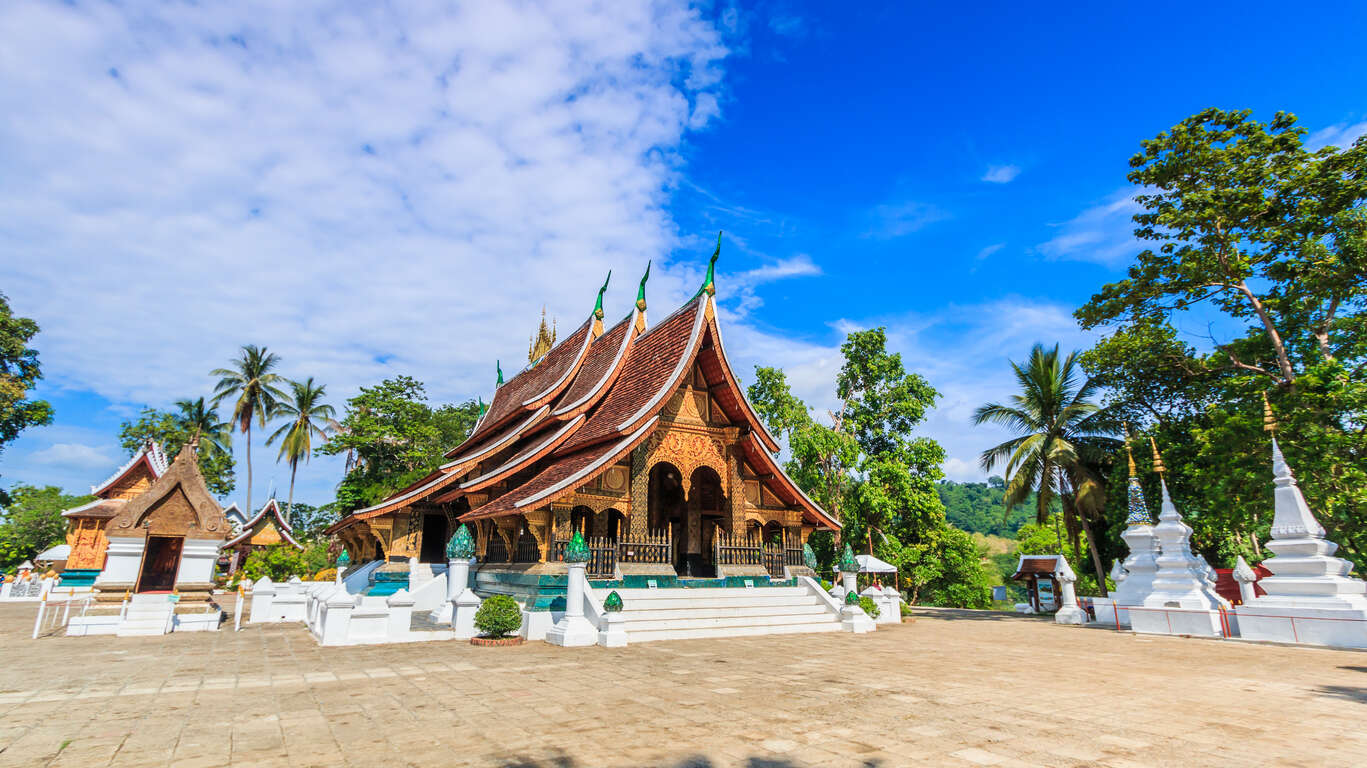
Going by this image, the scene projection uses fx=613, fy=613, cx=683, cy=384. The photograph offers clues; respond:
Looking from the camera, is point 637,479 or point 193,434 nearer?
point 637,479

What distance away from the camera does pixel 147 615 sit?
10430 mm

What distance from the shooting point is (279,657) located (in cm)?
782

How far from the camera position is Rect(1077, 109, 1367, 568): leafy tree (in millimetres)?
11695

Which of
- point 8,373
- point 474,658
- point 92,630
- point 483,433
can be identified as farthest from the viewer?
point 8,373

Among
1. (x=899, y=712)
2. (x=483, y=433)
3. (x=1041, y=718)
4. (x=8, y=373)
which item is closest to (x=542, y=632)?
(x=899, y=712)

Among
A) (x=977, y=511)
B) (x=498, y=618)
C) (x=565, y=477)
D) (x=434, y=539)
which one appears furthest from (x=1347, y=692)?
(x=977, y=511)

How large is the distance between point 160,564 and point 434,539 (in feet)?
22.2

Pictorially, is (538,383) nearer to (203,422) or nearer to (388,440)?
(388,440)

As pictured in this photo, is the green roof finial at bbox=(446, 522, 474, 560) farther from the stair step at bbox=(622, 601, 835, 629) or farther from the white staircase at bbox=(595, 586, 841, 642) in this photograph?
the stair step at bbox=(622, 601, 835, 629)

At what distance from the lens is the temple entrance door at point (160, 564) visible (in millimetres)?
11078

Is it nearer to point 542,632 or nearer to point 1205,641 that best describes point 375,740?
point 542,632

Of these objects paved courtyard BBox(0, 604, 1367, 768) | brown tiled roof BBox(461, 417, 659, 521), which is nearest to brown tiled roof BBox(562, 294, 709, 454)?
brown tiled roof BBox(461, 417, 659, 521)

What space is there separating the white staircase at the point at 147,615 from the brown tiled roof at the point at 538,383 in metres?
7.91

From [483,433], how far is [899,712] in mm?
16305
